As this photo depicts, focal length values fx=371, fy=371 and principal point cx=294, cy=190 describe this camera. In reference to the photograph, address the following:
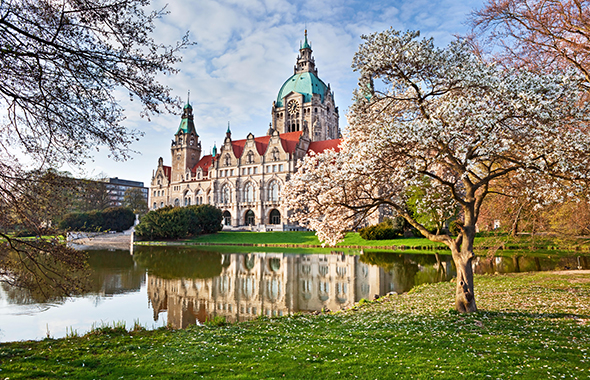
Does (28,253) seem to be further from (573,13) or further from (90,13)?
(573,13)

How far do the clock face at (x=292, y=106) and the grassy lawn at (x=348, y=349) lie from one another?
7025 cm

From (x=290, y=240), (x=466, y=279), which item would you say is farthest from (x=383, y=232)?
(x=466, y=279)

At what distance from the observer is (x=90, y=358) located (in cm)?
641

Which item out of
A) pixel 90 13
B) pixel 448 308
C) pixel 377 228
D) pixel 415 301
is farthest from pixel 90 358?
pixel 377 228

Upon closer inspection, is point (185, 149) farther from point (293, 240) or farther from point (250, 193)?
point (293, 240)

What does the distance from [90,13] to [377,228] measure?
38408 millimetres

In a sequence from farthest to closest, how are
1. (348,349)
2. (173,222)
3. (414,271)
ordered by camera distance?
(173,222)
(414,271)
(348,349)

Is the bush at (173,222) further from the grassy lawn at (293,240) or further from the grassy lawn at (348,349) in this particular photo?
the grassy lawn at (348,349)

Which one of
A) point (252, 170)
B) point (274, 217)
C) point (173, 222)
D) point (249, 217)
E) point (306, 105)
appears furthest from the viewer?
point (306, 105)

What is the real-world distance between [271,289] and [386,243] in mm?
25253

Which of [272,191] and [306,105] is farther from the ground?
[306,105]

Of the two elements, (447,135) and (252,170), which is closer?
(447,135)

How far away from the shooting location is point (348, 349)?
6.34 m

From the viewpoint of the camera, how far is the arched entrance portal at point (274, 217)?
216ft
